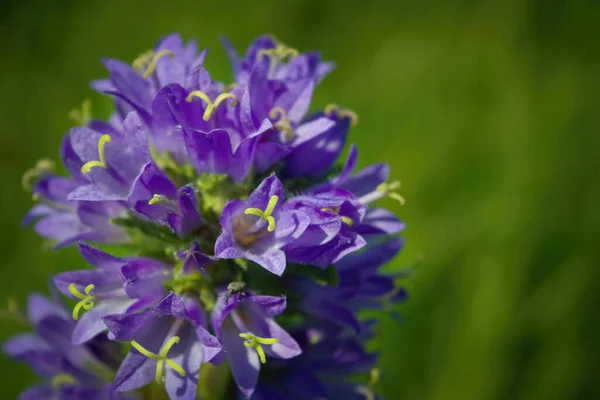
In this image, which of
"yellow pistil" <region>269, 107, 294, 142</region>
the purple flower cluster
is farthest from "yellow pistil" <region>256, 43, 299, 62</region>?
"yellow pistil" <region>269, 107, 294, 142</region>

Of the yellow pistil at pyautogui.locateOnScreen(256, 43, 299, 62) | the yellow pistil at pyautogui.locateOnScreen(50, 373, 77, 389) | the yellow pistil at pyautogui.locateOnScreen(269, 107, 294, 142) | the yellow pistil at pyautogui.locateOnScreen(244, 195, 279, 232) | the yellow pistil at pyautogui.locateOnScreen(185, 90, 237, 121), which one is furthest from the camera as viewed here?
the yellow pistil at pyautogui.locateOnScreen(50, 373, 77, 389)

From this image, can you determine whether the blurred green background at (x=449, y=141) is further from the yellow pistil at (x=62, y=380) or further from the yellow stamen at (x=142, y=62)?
the yellow stamen at (x=142, y=62)

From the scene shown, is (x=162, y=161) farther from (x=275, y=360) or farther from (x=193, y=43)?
(x=275, y=360)

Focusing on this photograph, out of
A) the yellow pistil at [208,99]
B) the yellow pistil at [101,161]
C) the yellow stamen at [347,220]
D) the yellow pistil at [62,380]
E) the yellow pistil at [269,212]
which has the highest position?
the yellow pistil at [208,99]

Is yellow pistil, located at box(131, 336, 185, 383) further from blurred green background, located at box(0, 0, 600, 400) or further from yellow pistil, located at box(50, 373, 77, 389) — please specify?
blurred green background, located at box(0, 0, 600, 400)

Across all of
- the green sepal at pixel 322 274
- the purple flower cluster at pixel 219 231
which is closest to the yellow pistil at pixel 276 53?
the purple flower cluster at pixel 219 231

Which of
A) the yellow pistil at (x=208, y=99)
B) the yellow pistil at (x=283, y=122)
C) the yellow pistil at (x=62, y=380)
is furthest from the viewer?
the yellow pistil at (x=62, y=380)

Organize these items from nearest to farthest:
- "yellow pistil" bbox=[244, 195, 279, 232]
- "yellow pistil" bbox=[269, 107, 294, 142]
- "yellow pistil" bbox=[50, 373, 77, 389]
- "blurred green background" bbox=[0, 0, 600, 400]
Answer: "yellow pistil" bbox=[244, 195, 279, 232]
"yellow pistil" bbox=[269, 107, 294, 142]
"yellow pistil" bbox=[50, 373, 77, 389]
"blurred green background" bbox=[0, 0, 600, 400]
